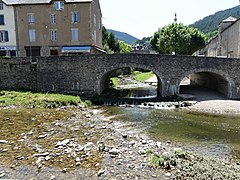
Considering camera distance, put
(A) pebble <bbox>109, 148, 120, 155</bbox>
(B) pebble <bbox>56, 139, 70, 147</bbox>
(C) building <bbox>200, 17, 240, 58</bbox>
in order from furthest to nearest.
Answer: (C) building <bbox>200, 17, 240, 58</bbox> < (B) pebble <bbox>56, 139, 70, 147</bbox> < (A) pebble <bbox>109, 148, 120, 155</bbox>

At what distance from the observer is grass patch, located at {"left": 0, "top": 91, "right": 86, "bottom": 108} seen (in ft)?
67.8

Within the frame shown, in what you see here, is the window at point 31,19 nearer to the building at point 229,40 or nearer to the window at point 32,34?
the window at point 32,34

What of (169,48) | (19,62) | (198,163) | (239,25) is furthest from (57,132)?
(169,48)

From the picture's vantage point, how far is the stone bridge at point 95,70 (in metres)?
24.1

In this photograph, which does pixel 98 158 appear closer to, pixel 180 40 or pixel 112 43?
pixel 180 40

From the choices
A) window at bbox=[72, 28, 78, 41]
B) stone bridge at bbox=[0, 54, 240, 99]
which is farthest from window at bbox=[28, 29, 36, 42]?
stone bridge at bbox=[0, 54, 240, 99]

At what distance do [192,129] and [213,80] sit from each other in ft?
54.6

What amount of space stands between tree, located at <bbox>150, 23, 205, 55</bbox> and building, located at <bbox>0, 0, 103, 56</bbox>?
1738cm

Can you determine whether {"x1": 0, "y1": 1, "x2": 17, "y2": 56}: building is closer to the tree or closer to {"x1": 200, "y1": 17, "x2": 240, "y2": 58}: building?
the tree

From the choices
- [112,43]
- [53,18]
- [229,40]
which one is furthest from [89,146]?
[112,43]

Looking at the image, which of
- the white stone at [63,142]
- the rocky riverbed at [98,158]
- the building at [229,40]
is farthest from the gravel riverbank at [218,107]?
the building at [229,40]

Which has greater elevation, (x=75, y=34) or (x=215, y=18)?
(x=215, y=18)

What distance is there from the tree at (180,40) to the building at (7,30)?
26478mm

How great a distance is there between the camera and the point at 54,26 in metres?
33.1
